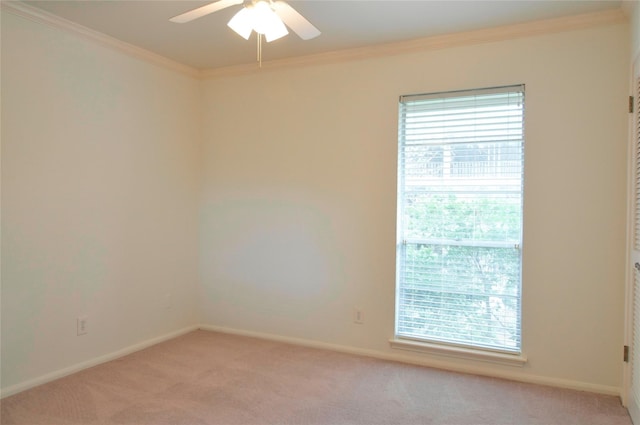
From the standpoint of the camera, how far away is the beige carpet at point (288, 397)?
249cm

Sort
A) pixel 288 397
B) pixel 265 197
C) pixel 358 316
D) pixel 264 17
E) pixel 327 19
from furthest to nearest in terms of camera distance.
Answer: pixel 265 197 → pixel 358 316 → pixel 327 19 → pixel 288 397 → pixel 264 17

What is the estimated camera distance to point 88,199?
10.6 feet

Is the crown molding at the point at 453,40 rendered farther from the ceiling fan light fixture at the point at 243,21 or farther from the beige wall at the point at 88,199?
the ceiling fan light fixture at the point at 243,21

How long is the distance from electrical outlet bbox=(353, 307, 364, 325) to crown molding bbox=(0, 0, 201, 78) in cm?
270

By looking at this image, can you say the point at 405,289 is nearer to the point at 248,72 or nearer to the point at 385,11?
the point at 385,11

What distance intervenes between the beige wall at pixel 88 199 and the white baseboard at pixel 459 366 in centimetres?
119

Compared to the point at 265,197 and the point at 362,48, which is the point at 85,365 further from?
the point at 362,48

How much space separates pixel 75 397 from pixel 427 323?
249 cm

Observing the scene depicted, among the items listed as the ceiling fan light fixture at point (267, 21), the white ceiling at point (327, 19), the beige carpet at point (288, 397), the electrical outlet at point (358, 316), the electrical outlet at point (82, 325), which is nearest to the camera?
the ceiling fan light fixture at point (267, 21)

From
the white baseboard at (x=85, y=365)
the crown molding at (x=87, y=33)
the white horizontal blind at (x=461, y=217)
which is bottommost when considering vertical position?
the white baseboard at (x=85, y=365)

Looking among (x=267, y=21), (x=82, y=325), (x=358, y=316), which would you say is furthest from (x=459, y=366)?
(x=82, y=325)

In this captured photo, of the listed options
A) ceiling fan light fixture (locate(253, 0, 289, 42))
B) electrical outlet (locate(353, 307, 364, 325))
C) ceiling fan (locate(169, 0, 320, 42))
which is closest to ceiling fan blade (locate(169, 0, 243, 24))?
ceiling fan (locate(169, 0, 320, 42))

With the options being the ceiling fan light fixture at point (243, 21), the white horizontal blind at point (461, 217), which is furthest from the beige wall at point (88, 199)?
the white horizontal blind at point (461, 217)

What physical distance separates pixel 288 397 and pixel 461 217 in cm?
177
